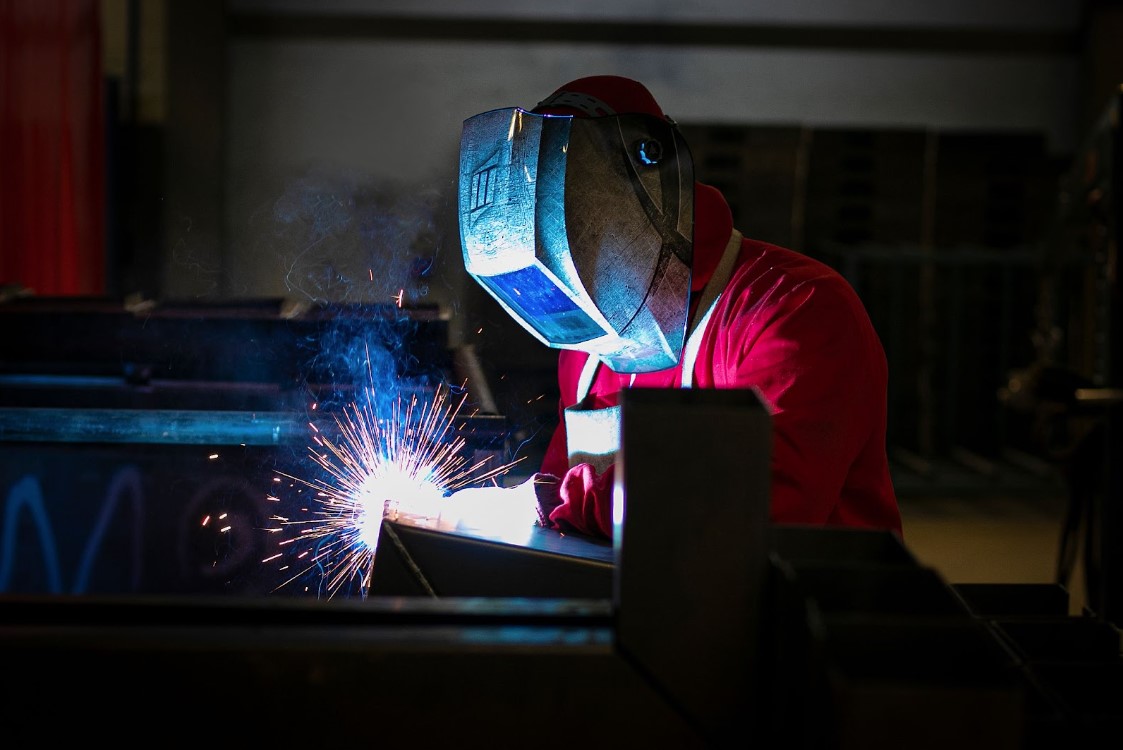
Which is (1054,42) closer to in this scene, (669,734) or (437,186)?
(437,186)

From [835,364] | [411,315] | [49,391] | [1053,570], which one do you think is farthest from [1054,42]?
[49,391]

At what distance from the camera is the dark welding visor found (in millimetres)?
1321

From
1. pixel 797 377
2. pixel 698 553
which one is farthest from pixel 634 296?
pixel 698 553

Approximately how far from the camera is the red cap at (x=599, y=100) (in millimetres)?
1439

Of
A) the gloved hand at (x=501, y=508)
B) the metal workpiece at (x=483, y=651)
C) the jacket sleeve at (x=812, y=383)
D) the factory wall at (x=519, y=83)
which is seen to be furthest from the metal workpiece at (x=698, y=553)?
the factory wall at (x=519, y=83)

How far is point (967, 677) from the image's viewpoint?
25.4 inches

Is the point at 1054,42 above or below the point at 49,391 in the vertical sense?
above

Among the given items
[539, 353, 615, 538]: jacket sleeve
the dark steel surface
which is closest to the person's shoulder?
[539, 353, 615, 538]: jacket sleeve

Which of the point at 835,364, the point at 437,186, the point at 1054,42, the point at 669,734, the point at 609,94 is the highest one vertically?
the point at 1054,42

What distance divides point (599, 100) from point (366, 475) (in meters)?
0.85

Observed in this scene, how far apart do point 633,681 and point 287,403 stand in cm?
141

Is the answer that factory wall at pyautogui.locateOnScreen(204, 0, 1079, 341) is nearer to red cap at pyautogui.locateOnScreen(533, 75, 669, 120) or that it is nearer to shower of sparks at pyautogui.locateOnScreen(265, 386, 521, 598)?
shower of sparks at pyautogui.locateOnScreen(265, 386, 521, 598)

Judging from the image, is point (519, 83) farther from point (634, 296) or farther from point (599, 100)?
point (634, 296)

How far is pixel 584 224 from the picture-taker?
1354mm
